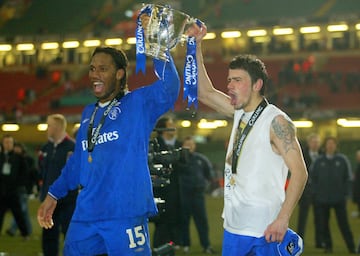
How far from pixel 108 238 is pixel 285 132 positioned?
4.51 ft

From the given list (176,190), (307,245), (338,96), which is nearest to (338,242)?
(307,245)

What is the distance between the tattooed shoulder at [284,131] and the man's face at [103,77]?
3.77ft

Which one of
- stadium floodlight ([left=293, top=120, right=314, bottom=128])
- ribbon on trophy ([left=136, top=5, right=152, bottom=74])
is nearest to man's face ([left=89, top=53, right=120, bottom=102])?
ribbon on trophy ([left=136, top=5, right=152, bottom=74])

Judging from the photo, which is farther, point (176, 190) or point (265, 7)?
point (265, 7)

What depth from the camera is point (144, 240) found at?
6336mm

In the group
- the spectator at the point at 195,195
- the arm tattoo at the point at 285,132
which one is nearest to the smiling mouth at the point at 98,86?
the arm tattoo at the point at 285,132

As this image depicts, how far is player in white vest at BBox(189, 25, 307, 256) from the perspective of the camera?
613cm

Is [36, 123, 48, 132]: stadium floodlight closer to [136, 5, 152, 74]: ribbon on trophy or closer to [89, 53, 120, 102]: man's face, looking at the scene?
[89, 53, 120, 102]: man's face

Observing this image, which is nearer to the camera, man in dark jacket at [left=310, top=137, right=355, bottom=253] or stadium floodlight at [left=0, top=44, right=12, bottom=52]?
man in dark jacket at [left=310, top=137, right=355, bottom=253]

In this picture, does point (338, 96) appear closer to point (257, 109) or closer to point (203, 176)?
point (203, 176)

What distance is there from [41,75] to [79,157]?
41.5m

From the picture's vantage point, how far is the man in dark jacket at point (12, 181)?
53.1 ft

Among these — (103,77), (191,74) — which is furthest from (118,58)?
(191,74)

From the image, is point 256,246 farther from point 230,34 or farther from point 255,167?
point 230,34
